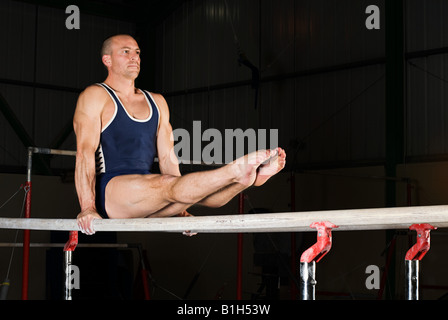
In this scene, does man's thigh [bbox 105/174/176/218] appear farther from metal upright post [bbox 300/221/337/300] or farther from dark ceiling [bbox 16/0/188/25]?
dark ceiling [bbox 16/0/188/25]

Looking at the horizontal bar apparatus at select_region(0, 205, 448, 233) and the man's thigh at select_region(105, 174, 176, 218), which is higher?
the man's thigh at select_region(105, 174, 176, 218)

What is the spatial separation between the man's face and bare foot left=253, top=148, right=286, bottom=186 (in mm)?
1338

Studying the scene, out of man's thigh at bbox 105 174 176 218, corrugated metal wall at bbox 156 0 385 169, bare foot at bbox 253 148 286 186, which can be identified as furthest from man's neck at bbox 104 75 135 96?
corrugated metal wall at bbox 156 0 385 169

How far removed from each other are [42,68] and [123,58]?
913 cm

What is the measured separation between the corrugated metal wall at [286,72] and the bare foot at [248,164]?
7.47 meters

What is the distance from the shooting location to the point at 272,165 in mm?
3117

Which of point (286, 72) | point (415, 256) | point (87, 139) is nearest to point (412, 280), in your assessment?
point (415, 256)

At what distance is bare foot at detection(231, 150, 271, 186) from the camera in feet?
9.53

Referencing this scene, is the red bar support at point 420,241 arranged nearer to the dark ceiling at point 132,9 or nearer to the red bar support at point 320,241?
the red bar support at point 320,241

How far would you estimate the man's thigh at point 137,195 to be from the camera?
3.47 meters

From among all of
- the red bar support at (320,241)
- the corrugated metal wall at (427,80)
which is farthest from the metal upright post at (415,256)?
the corrugated metal wall at (427,80)

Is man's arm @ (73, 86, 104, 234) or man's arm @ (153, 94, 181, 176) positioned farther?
man's arm @ (153, 94, 181, 176)

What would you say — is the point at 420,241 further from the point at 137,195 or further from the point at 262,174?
the point at 137,195
